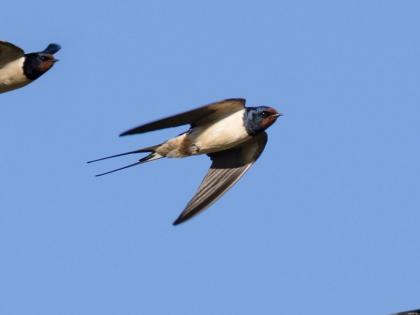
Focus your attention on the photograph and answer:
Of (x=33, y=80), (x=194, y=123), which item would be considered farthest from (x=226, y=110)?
(x=33, y=80)

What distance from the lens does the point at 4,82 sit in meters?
9.55

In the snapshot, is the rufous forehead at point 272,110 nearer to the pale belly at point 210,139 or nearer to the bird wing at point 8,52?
the pale belly at point 210,139

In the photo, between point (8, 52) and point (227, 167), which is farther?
point (227, 167)

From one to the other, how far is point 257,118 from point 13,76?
1.70 meters

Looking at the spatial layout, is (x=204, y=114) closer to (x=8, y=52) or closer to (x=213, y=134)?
(x=213, y=134)

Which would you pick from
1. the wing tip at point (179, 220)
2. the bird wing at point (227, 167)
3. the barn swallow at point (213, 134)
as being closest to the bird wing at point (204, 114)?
the barn swallow at point (213, 134)

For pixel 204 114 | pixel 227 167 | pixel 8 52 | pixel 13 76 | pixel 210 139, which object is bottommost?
pixel 227 167

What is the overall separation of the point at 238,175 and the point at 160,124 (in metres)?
1.14

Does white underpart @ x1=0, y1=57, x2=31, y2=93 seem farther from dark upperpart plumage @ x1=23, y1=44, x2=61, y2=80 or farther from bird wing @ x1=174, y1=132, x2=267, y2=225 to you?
bird wing @ x1=174, y1=132, x2=267, y2=225

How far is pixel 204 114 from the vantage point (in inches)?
357

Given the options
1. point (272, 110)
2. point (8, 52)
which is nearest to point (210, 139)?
point (272, 110)

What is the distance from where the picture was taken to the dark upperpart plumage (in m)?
9.64

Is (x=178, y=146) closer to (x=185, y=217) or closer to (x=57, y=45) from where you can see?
(x=185, y=217)

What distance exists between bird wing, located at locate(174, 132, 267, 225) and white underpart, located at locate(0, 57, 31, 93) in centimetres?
138
